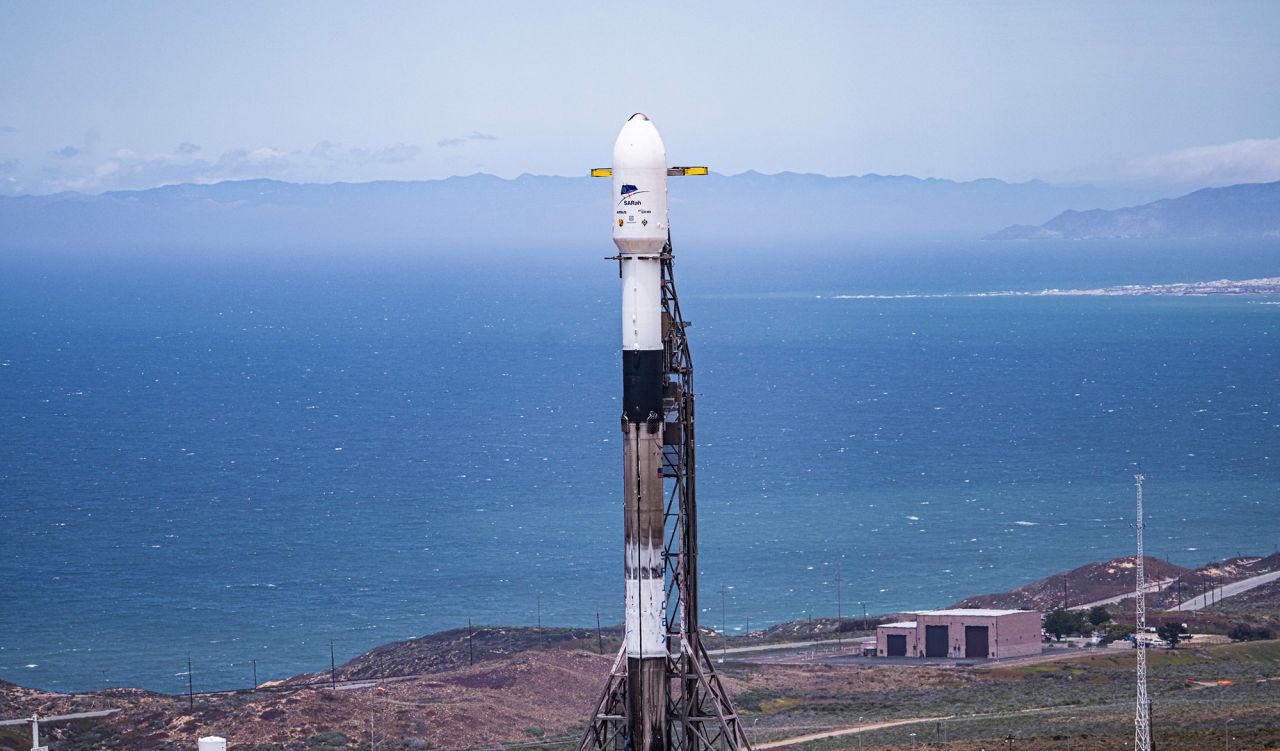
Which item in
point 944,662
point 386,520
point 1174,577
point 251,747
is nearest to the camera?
point 251,747

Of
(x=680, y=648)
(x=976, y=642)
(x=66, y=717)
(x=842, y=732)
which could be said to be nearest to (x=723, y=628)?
(x=976, y=642)

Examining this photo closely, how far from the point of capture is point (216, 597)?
142 meters

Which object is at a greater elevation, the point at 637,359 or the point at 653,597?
the point at 637,359

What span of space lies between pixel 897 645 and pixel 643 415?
61.0 m

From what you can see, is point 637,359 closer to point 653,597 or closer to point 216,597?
point 653,597

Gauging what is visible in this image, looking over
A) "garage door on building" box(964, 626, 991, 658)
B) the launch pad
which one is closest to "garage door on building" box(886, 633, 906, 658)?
"garage door on building" box(964, 626, 991, 658)

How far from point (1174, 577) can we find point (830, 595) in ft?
79.7

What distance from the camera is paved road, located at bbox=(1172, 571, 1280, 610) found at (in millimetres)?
123025

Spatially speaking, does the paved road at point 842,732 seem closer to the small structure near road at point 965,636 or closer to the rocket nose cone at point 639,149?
the small structure near road at point 965,636

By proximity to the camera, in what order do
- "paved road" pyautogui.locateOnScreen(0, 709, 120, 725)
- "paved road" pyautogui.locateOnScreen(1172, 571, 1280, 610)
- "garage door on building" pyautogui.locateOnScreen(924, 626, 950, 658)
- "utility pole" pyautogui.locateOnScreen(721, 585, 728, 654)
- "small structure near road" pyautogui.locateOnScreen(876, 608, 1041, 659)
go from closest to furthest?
"paved road" pyautogui.locateOnScreen(0, 709, 120, 725), "small structure near road" pyautogui.locateOnScreen(876, 608, 1041, 659), "garage door on building" pyautogui.locateOnScreen(924, 626, 950, 658), "utility pole" pyautogui.locateOnScreen(721, 585, 728, 654), "paved road" pyautogui.locateOnScreen(1172, 571, 1280, 610)

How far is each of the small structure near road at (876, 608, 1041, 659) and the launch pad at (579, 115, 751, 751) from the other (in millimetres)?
57685

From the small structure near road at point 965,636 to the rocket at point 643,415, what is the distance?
58.8 metres

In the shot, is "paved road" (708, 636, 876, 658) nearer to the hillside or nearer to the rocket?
the hillside

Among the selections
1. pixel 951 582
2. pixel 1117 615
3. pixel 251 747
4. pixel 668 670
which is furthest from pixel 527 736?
pixel 951 582
